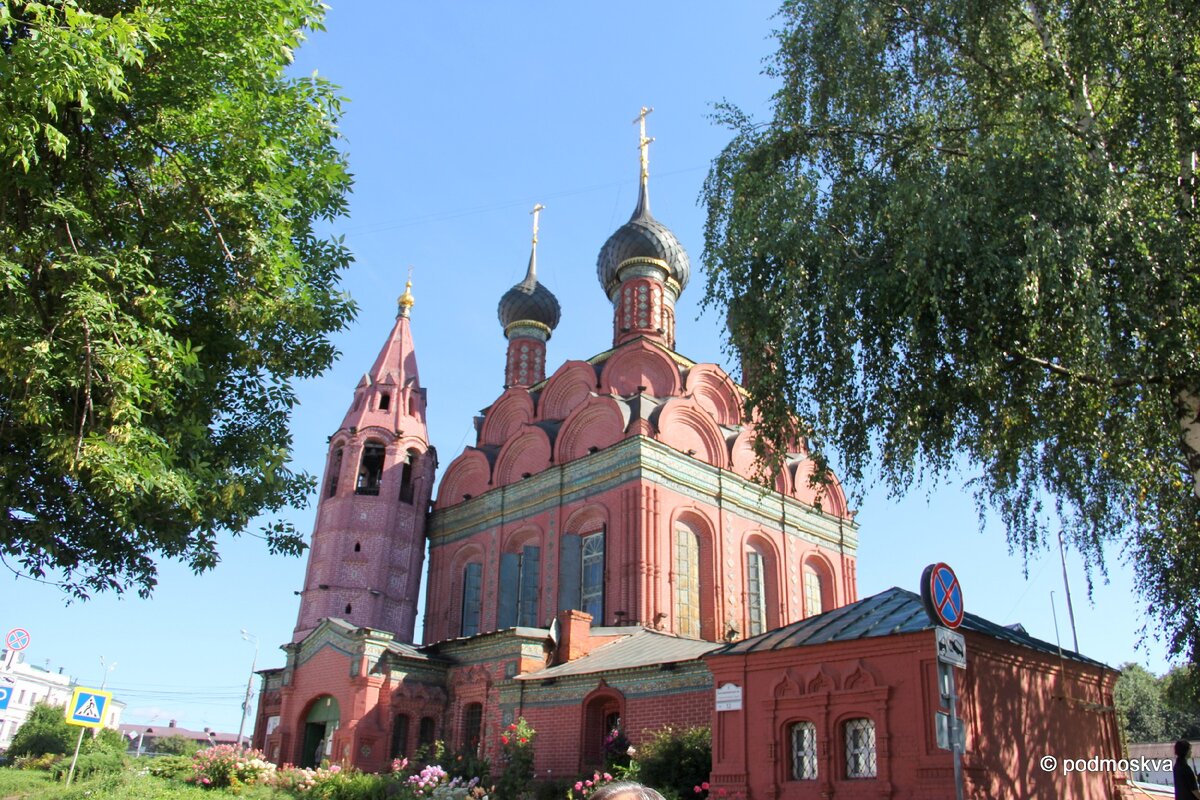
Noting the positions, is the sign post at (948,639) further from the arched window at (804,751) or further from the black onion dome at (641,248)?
the black onion dome at (641,248)

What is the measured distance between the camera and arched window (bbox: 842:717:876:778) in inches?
394

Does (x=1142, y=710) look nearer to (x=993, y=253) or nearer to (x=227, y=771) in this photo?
(x=227, y=771)

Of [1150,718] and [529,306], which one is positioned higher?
[529,306]

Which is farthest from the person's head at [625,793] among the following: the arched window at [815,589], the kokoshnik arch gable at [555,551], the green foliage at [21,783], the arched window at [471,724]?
the arched window at [815,589]

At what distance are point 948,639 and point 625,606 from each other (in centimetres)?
1252

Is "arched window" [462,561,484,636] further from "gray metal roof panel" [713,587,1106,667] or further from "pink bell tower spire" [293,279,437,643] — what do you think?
"gray metal roof panel" [713,587,1106,667]

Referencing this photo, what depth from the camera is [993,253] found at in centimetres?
801

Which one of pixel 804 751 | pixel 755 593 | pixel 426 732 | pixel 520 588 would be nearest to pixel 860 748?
pixel 804 751

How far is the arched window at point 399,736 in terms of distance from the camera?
17953mm

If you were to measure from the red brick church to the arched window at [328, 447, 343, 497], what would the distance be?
0.07 m

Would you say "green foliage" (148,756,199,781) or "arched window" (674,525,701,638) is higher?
"arched window" (674,525,701,638)

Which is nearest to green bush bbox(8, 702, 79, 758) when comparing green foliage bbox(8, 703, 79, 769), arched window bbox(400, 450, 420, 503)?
green foliage bbox(8, 703, 79, 769)

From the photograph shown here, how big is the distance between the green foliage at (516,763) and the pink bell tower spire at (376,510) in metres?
8.16

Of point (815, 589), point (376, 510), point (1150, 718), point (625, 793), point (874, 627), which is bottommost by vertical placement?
point (625, 793)
